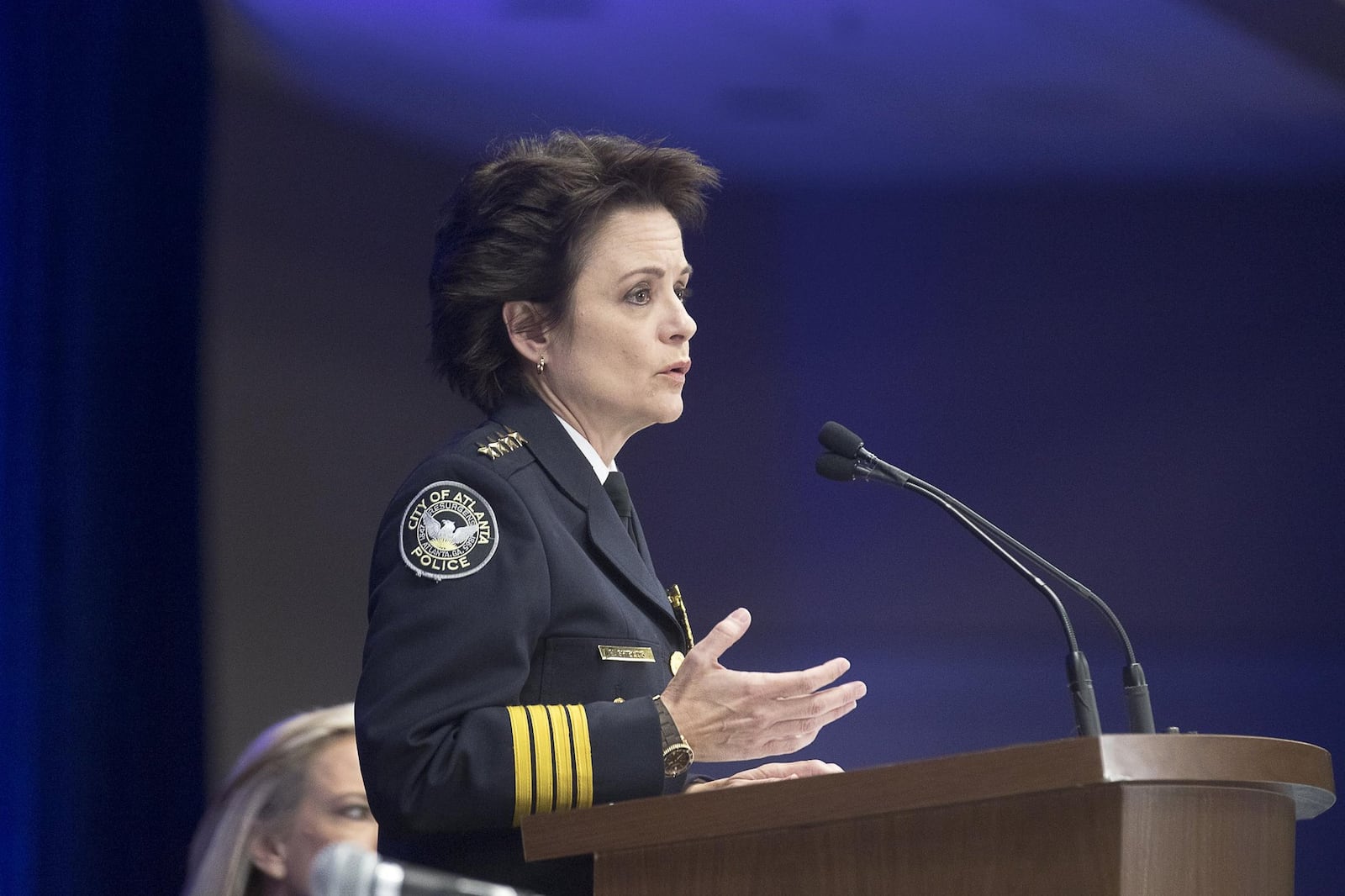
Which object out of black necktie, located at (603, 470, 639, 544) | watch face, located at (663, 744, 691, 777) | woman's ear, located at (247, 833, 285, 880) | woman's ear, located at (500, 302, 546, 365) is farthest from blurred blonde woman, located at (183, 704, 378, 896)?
watch face, located at (663, 744, 691, 777)

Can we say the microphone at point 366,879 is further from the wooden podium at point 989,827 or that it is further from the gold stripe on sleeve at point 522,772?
the gold stripe on sleeve at point 522,772

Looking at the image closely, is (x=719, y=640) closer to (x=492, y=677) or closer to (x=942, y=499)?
(x=492, y=677)

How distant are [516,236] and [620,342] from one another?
0.58 feet

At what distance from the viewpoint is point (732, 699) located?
4.69 feet

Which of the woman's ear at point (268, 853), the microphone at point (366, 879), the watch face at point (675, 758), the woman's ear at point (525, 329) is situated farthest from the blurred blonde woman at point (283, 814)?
the microphone at point (366, 879)

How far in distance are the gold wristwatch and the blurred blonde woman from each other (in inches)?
33.1

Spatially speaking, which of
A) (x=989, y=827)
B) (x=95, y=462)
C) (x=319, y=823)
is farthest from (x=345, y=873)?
(x=95, y=462)

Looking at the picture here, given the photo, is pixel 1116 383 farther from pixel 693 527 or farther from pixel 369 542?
pixel 369 542

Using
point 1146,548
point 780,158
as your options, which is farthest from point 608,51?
point 1146,548

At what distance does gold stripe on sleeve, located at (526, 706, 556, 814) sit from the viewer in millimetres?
1429

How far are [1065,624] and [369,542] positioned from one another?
7.44 feet

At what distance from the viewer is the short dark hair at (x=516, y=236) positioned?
1.83 m

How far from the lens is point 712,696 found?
1436 millimetres

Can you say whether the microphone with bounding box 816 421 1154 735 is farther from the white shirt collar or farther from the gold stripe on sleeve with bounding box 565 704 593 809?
the gold stripe on sleeve with bounding box 565 704 593 809
